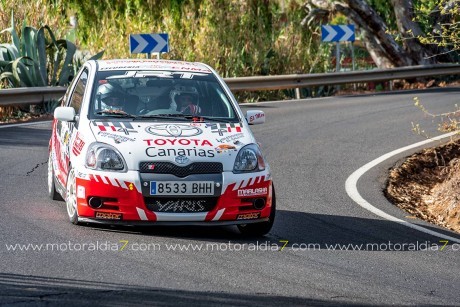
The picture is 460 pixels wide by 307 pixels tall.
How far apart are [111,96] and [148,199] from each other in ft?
5.13

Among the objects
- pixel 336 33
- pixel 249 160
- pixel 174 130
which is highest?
pixel 174 130

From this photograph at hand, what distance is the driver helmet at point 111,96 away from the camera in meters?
10.5

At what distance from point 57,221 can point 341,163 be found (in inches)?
240

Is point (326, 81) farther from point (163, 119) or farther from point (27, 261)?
point (27, 261)

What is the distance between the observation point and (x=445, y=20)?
3170cm

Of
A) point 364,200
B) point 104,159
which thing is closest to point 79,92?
point 104,159

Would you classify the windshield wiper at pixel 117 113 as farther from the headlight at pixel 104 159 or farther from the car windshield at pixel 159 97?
the headlight at pixel 104 159

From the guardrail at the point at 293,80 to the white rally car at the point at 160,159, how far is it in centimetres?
908

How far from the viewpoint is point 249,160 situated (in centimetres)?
984

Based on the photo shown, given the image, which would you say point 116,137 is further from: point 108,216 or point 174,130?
point 108,216

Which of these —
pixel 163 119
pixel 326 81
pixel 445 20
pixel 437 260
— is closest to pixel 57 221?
pixel 163 119

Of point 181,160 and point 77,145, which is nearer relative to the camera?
point 181,160

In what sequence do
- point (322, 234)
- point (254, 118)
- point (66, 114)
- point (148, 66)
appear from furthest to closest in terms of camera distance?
point (148, 66) < point (254, 118) < point (66, 114) < point (322, 234)

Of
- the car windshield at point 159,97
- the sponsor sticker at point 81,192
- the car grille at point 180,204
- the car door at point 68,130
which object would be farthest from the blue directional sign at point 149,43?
the car grille at point 180,204
